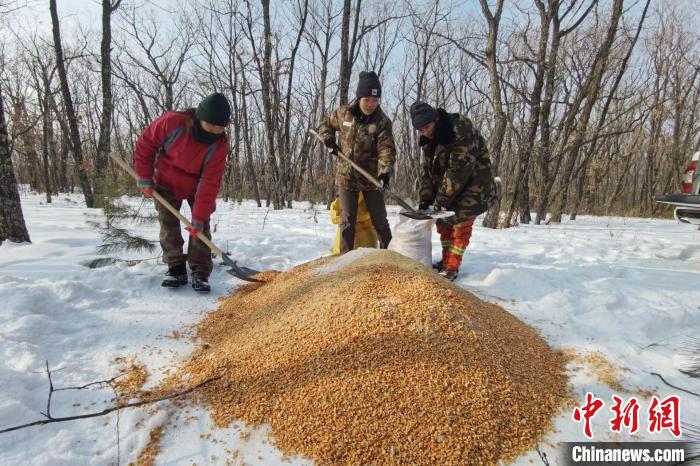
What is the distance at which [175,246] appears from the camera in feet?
9.84

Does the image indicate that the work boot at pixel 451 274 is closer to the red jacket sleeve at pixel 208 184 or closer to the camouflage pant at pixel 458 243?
the camouflage pant at pixel 458 243

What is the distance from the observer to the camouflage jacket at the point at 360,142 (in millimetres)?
3518

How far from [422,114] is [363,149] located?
2.55 feet

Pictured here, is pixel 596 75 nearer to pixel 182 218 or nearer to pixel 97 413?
pixel 182 218

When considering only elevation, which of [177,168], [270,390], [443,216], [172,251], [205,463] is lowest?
[205,463]

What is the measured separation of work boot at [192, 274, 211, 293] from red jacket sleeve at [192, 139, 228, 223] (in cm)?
46

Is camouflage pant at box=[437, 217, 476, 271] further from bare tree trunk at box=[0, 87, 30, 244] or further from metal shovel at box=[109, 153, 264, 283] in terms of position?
bare tree trunk at box=[0, 87, 30, 244]

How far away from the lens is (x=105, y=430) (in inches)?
55.2

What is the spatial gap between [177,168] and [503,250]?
11.7ft

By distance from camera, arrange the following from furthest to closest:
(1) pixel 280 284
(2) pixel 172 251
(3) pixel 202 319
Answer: (2) pixel 172 251 → (1) pixel 280 284 → (3) pixel 202 319

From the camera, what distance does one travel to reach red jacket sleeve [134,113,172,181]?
2717 mm

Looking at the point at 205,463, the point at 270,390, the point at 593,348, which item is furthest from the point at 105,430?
the point at 593,348

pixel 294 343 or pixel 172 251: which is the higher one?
pixel 172 251

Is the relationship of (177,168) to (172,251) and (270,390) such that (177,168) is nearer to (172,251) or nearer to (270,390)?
(172,251)
